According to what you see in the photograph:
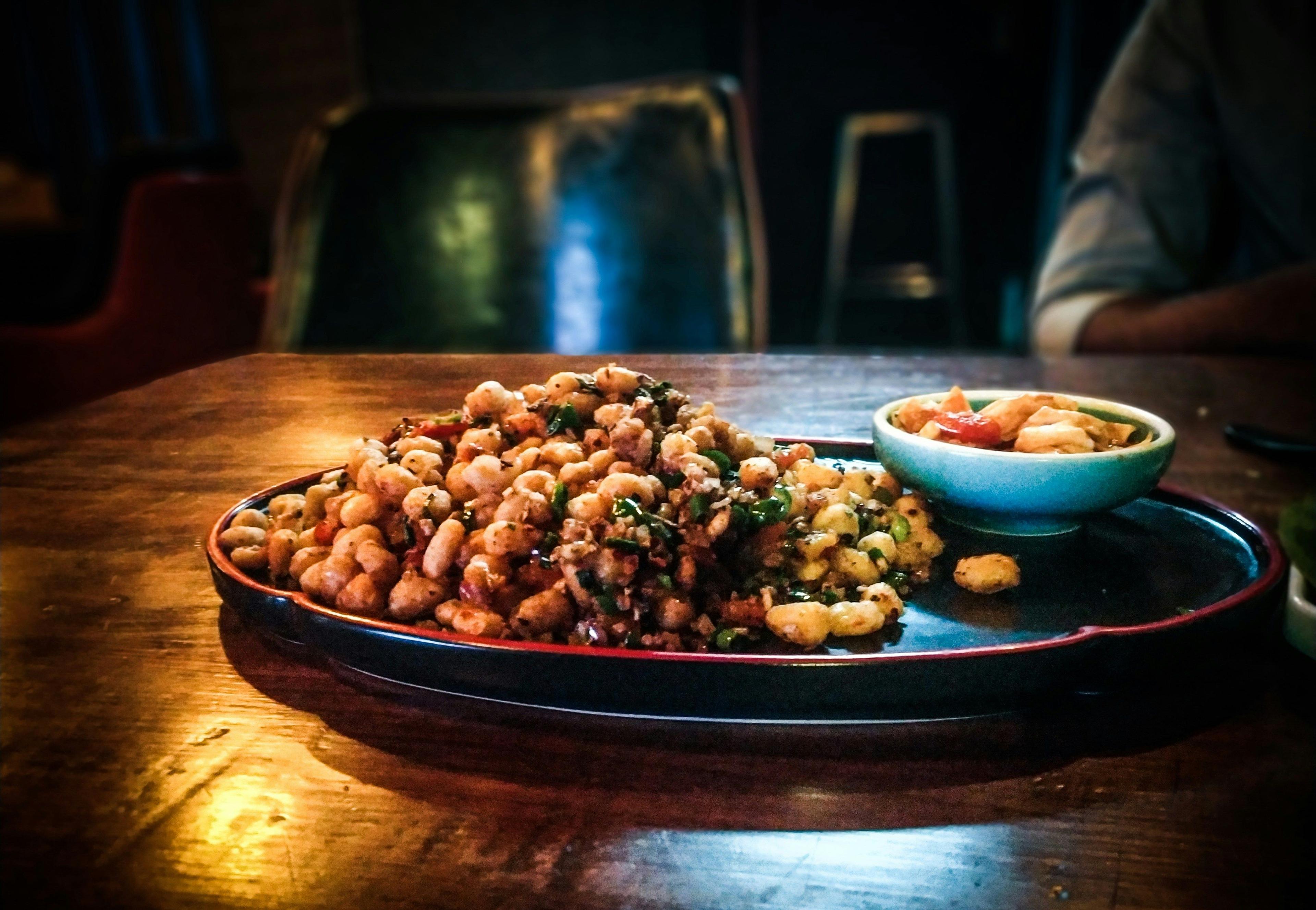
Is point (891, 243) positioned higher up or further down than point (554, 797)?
further down

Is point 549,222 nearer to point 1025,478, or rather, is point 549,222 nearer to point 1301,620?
point 1025,478

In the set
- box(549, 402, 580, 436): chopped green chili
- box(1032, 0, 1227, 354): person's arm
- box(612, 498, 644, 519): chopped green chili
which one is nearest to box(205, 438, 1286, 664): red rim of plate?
box(612, 498, 644, 519): chopped green chili

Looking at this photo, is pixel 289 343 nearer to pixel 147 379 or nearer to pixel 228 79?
pixel 147 379

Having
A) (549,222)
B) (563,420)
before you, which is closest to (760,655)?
(563,420)

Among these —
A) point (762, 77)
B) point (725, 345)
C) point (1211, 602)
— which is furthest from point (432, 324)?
point (762, 77)

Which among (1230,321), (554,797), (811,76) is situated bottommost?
(1230,321)

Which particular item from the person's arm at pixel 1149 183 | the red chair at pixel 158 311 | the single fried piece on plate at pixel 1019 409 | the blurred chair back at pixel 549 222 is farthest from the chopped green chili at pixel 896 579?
the red chair at pixel 158 311
